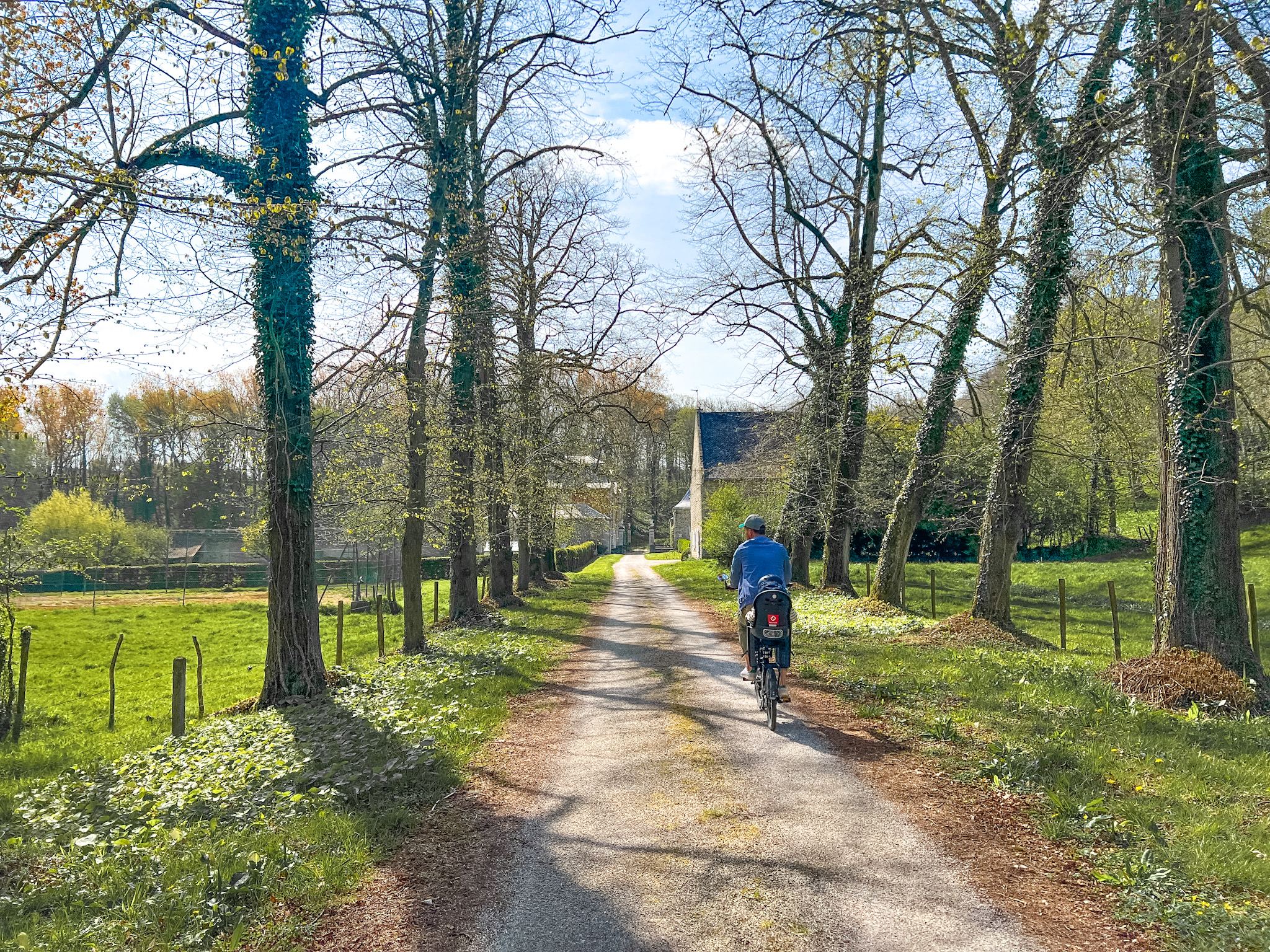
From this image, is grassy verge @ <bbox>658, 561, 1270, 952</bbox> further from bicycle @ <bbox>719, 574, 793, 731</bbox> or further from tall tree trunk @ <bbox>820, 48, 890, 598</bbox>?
tall tree trunk @ <bbox>820, 48, 890, 598</bbox>

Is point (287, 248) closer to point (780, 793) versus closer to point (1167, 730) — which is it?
point (780, 793)

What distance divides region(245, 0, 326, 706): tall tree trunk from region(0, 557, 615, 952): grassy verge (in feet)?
2.95

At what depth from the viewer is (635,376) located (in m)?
18.8

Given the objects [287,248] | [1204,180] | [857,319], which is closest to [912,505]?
[857,319]

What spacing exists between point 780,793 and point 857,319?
1050 cm

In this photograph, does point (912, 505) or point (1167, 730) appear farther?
point (912, 505)

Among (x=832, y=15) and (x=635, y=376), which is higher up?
(x=832, y=15)

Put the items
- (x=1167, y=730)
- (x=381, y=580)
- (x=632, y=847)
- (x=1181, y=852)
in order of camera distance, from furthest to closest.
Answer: (x=381, y=580) → (x=1167, y=730) → (x=632, y=847) → (x=1181, y=852)

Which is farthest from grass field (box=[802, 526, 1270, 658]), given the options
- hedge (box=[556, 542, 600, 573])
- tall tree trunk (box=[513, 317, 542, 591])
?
hedge (box=[556, 542, 600, 573])

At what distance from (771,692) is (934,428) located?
9309 millimetres

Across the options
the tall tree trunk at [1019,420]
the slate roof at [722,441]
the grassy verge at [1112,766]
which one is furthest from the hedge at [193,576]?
the grassy verge at [1112,766]

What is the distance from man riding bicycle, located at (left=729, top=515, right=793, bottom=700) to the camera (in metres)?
7.82

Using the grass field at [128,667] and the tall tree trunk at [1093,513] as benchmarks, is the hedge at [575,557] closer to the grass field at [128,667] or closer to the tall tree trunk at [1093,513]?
the grass field at [128,667]

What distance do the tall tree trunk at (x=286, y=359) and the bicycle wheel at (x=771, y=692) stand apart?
5.95 metres
